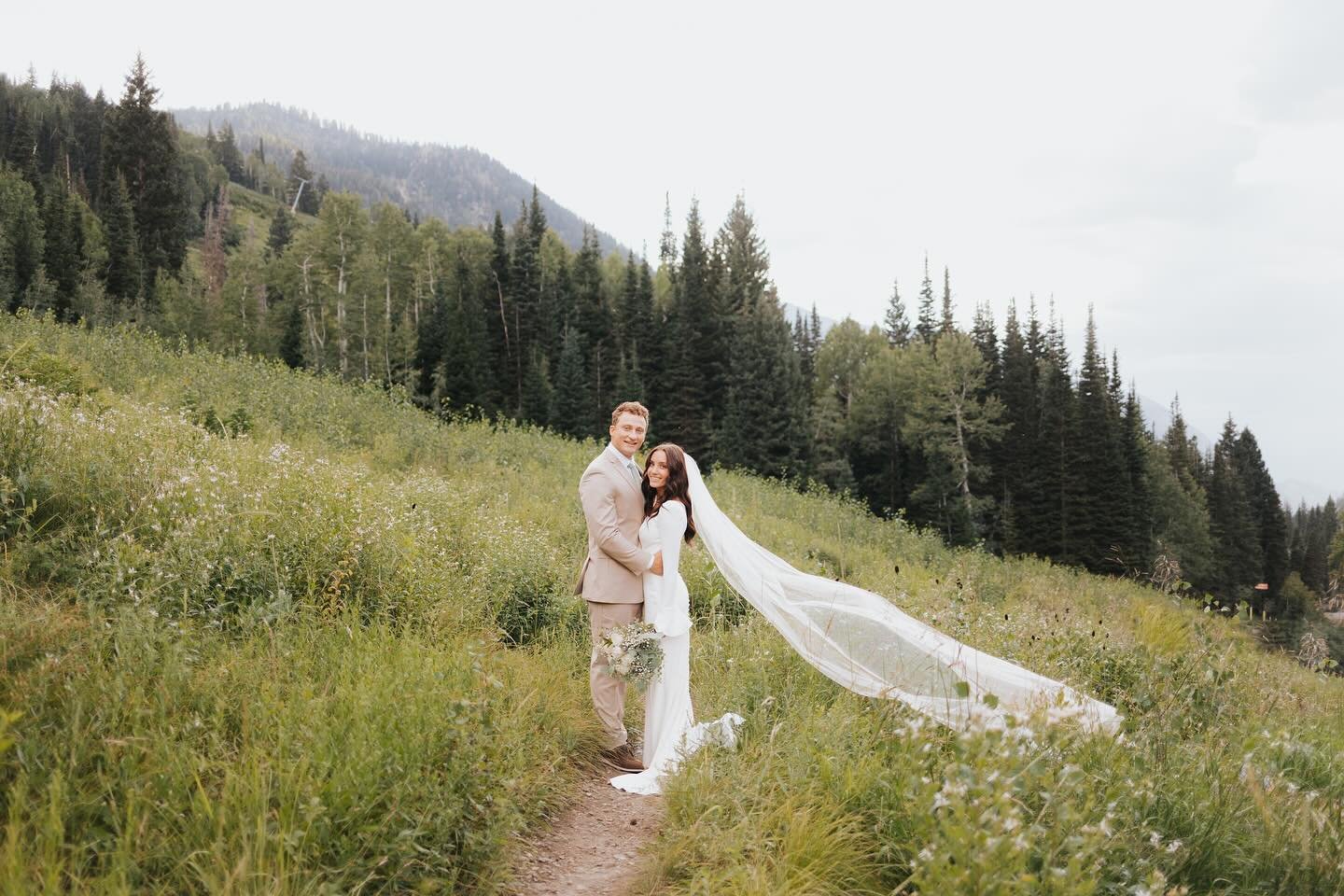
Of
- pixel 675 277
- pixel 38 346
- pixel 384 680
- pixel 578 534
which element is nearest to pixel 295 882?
pixel 384 680

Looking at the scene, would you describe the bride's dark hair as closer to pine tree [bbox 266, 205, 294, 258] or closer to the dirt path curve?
the dirt path curve

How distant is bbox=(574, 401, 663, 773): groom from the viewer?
5.45 m

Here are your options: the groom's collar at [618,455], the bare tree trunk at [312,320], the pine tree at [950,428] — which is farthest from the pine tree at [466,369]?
the groom's collar at [618,455]

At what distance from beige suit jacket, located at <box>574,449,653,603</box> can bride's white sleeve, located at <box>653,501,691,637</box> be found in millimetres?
156

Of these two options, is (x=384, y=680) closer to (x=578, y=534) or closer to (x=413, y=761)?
(x=413, y=761)

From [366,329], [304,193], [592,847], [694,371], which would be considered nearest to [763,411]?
[694,371]

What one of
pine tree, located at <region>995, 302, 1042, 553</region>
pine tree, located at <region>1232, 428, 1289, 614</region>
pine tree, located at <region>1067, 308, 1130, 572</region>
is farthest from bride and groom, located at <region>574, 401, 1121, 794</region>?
pine tree, located at <region>1232, 428, 1289, 614</region>

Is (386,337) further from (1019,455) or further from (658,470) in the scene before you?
(1019,455)

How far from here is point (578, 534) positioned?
10.6 meters

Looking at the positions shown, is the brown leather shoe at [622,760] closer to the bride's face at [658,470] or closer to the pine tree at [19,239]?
the bride's face at [658,470]

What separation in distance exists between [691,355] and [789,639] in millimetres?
49449

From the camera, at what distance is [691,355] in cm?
5441

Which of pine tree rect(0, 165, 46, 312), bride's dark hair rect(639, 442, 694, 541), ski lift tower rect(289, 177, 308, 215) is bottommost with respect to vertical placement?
bride's dark hair rect(639, 442, 694, 541)

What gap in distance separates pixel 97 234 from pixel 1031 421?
2715 inches
